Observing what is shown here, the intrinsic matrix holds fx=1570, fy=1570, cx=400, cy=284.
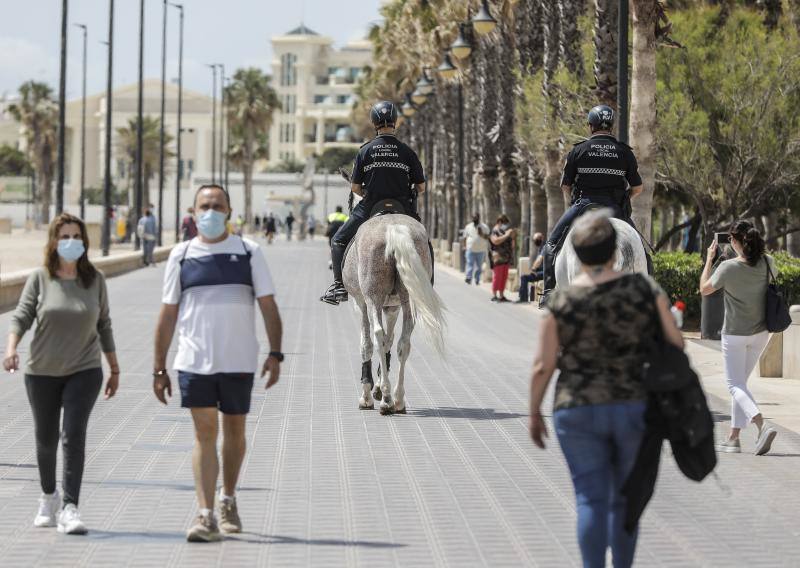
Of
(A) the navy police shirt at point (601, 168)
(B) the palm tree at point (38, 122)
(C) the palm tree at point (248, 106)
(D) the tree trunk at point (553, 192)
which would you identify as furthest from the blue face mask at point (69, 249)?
(B) the palm tree at point (38, 122)

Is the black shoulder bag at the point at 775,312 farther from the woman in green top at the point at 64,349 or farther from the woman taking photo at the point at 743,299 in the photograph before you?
the woman in green top at the point at 64,349

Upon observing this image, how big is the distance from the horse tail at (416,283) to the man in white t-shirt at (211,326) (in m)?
5.38

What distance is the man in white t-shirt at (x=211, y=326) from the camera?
316 inches

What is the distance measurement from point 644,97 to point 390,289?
1077cm

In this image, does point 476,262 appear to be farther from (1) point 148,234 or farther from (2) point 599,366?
(2) point 599,366

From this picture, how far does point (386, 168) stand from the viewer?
1439 centimetres

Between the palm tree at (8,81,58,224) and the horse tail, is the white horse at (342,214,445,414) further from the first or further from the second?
the palm tree at (8,81,58,224)

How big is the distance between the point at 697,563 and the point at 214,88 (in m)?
111

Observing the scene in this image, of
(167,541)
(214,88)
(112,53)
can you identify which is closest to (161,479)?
(167,541)

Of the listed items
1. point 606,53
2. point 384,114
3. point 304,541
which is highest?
point 606,53

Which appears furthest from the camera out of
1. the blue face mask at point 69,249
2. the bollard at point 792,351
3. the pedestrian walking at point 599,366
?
the bollard at point 792,351

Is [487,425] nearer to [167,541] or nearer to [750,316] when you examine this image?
[750,316]

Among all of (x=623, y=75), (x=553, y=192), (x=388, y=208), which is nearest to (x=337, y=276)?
(x=388, y=208)

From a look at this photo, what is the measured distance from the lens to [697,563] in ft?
A: 26.0
